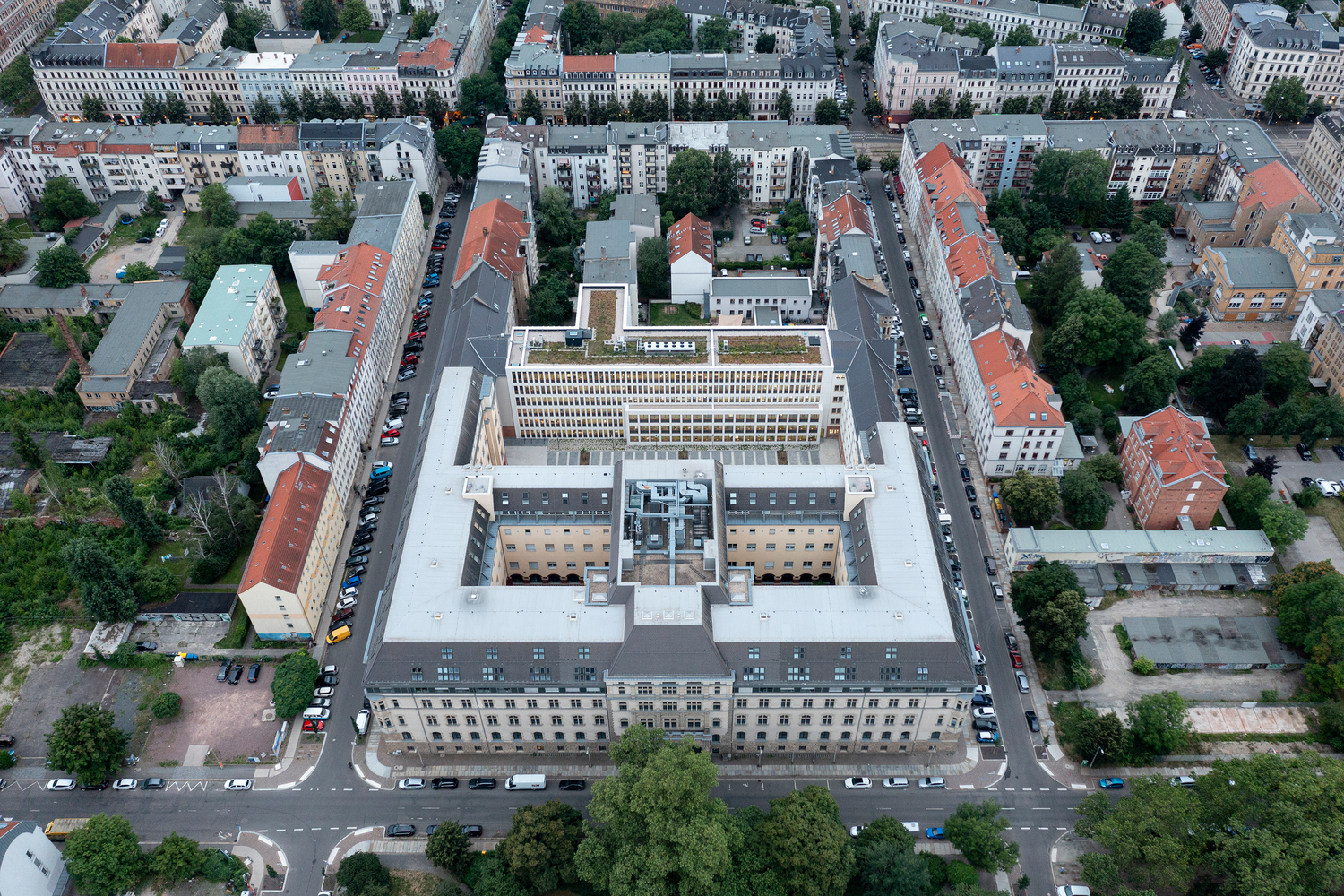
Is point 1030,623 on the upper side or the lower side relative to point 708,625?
lower

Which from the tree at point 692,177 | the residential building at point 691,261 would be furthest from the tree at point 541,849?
the tree at point 692,177

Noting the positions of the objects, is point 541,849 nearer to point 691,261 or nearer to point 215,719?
point 215,719

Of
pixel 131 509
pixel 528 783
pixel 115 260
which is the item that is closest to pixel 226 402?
pixel 131 509

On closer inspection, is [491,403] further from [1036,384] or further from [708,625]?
[1036,384]

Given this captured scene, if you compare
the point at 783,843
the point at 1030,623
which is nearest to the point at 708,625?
the point at 783,843

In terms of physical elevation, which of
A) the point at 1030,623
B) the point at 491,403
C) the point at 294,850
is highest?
the point at 491,403

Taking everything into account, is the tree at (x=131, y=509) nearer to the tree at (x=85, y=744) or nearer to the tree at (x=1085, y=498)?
the tree at (x=85, y=744)
